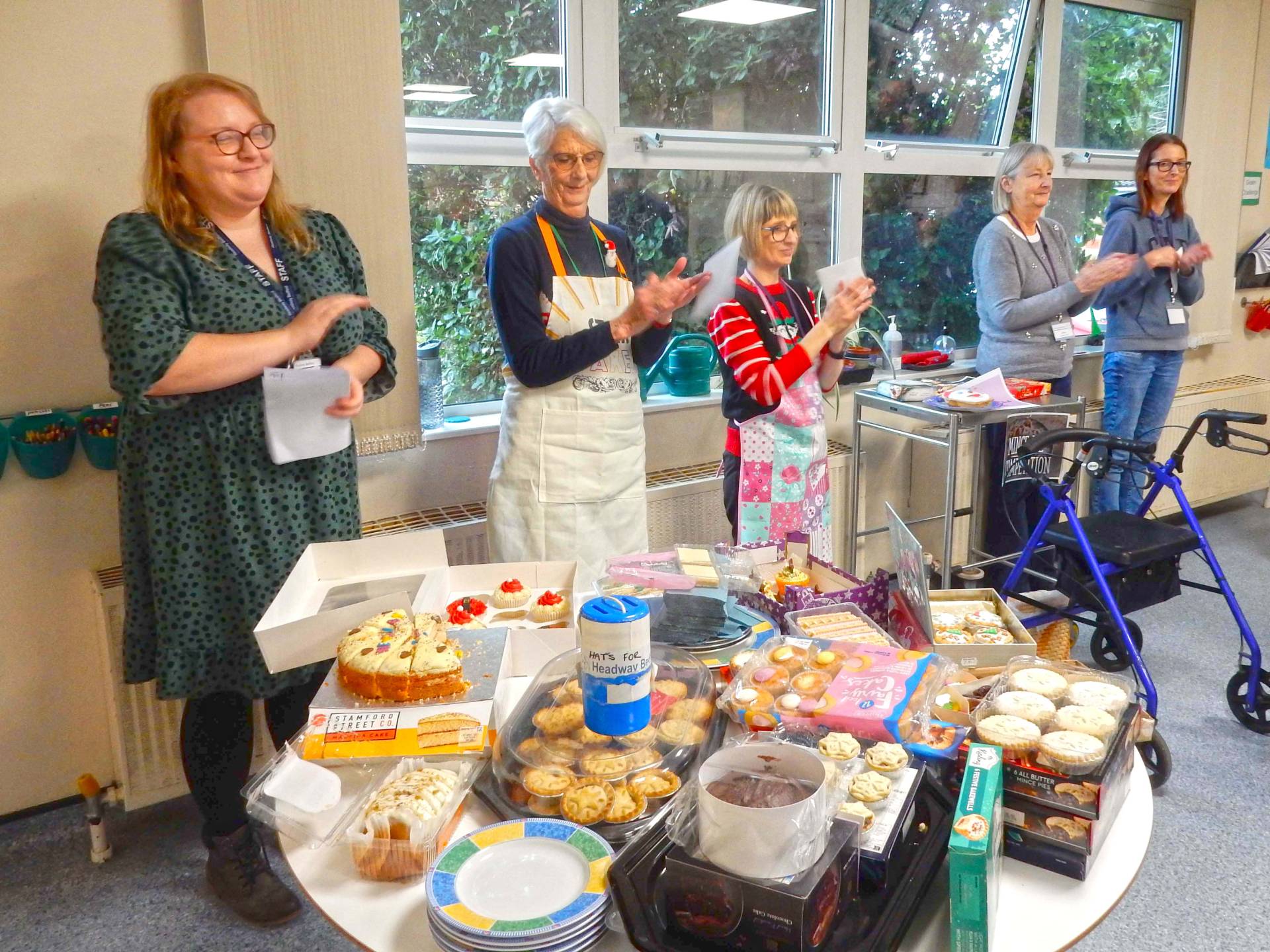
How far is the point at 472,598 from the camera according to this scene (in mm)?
1496

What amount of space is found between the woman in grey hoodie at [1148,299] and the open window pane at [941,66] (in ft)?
2.19

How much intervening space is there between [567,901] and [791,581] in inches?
32.7

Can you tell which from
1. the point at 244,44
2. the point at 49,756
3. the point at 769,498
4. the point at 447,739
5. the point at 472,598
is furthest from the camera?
the point at 769,498

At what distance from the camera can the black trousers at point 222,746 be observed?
1.79 meters

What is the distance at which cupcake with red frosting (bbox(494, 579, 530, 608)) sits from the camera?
1491mm

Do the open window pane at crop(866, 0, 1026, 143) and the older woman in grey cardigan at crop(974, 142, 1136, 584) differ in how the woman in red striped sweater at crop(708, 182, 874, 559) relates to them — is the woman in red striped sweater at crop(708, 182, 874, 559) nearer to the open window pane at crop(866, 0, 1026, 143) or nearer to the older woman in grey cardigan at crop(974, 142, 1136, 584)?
the older woman in grey cardigan at crop(974, 142, 1136, 584)

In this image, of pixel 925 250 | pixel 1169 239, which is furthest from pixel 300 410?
pixel 1169 239

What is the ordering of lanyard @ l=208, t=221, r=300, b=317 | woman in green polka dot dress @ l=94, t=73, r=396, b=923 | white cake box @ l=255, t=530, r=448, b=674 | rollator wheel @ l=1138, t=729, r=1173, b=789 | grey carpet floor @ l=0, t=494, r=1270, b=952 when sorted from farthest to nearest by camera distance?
rollator wheel @ l=1138, t=729, r=1173, b=789
grey carpet floor @ l=0, t=494, r=1270, b=952
lanyard @ l=208, t=221, r=300, b=317
woman in green polka dot dress @ l=94, t=73, r=396, b=923
white cake box @ l=255, t=530, r=448, b=674

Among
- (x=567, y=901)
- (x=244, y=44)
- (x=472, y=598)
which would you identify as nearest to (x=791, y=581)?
(x=472, y=598)

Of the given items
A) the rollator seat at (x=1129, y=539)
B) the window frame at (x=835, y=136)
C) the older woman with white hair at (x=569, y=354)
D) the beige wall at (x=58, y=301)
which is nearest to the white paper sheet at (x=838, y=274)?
the older woman with white hair at (x=569, y=354)

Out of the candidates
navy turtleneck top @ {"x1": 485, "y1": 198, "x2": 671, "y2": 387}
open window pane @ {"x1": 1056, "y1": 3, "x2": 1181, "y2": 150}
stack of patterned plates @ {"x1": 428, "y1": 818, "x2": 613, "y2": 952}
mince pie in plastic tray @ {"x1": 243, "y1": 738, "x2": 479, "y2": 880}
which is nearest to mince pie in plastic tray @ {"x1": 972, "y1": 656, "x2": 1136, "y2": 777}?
stack of patterned plates @ {"x1": 428, "y1": 818, "x2": 613, "y2": 952}

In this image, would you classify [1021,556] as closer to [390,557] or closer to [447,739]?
[390,557]

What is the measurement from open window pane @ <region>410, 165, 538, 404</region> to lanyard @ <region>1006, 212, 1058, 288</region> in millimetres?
1665

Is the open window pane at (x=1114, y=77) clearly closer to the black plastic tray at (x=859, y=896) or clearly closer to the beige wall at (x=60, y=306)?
the beige wall at (x=60, y=306)
